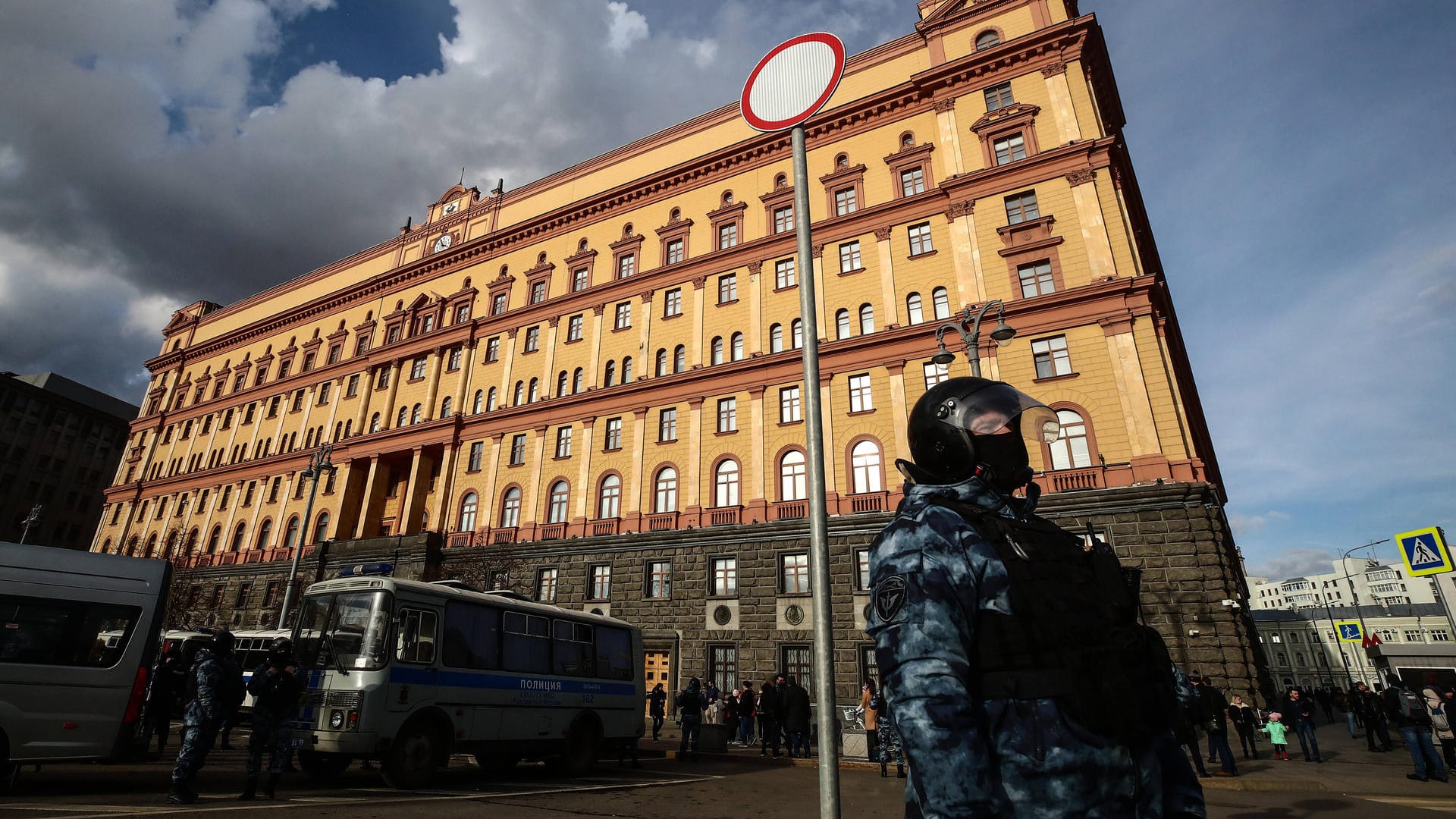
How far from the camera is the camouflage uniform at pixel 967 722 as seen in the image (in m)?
1.92

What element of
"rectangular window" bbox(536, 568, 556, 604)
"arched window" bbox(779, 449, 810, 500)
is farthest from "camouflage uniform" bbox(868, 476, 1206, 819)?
"rectangular window" bbox(536, 568, 556, 604)

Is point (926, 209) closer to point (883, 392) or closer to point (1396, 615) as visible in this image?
point (883, 392)

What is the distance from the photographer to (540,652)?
1214 cm

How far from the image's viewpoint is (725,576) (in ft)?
79.5

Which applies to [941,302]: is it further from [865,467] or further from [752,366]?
[752,366]

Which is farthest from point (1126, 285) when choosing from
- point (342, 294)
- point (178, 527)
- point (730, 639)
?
point (178, 527)

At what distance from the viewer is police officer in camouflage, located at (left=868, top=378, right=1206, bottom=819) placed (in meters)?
1.96

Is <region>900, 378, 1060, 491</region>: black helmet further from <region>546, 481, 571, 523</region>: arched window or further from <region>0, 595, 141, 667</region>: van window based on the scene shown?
<region>546, 481, 571, 523</region>: arched window

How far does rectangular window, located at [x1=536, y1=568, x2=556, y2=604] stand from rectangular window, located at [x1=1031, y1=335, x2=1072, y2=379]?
64.2 feet

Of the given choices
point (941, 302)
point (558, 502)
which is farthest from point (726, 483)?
point (941, 302)

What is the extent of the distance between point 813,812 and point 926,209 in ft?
74.1

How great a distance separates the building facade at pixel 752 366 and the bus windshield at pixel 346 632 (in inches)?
590

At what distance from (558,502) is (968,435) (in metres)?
28.4

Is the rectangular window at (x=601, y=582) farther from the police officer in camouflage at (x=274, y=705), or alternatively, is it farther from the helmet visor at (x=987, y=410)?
the helmet visor at (x=987, y=410)
